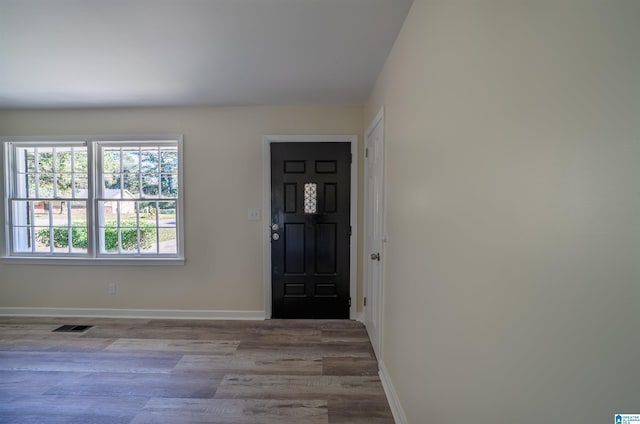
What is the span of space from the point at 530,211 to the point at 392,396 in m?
1.73

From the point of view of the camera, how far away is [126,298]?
11.1ft

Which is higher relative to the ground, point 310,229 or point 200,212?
point 200,212

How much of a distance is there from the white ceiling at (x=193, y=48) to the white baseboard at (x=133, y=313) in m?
2.36

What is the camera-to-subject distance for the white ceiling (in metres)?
1.59

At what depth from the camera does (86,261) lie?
336 cm

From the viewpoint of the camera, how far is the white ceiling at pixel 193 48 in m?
1.59

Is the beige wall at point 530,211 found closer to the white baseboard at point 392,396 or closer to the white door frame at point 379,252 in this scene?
the white baseboard at point 392,396

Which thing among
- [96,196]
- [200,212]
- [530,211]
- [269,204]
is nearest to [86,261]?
[96,196]

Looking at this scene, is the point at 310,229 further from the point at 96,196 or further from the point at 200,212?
the point at 96,196

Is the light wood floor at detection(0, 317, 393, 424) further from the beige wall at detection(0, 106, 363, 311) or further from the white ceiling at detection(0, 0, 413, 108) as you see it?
the white ceiling at detection(0, 0, 413, 108)

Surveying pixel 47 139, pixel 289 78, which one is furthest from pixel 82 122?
pixel 289 78

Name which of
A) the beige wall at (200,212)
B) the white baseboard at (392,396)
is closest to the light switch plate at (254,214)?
the beige wall at (200,212)

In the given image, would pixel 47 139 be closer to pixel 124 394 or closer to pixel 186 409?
pixel 124 394

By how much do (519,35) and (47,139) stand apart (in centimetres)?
449
